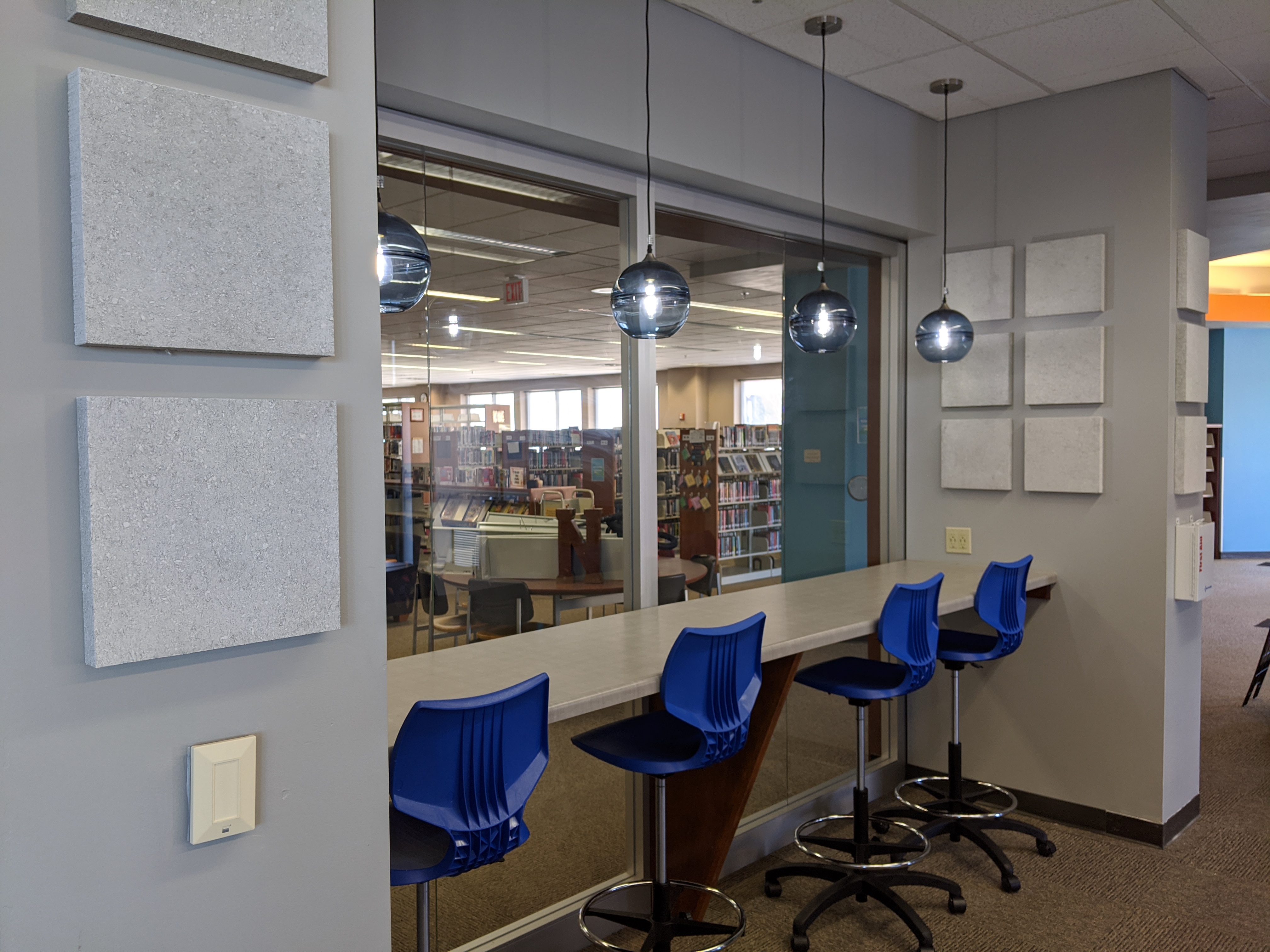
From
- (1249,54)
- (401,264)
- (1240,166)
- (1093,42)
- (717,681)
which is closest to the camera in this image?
(401,264)

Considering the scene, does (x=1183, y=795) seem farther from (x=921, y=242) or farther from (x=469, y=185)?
(x=469, y=185)

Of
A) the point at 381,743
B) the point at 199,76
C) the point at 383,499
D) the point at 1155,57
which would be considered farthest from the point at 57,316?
the point at 1155,57

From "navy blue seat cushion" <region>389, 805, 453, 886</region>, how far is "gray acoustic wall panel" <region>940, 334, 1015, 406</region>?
3178 mm

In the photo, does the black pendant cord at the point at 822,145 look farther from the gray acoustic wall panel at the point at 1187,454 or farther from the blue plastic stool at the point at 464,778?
the blue plastic stool at the point at 464,778

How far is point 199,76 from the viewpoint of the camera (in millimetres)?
1166

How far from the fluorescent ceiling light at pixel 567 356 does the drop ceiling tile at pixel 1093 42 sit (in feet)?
6.02

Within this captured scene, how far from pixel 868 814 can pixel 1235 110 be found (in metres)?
3.51

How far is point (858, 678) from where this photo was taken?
3275 millimetres

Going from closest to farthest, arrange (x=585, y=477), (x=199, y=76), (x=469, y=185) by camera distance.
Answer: (x=199, y=76), (x=469, y=185), (x=585, y=477)

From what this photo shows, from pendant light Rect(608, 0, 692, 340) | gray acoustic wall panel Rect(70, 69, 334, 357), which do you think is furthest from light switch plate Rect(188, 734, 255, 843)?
pendant light Rect(608, 0, 692, 340)

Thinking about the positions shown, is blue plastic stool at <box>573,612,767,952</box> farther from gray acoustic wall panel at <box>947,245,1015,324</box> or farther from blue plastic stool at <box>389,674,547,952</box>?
gray acoustic wall panel at <box>947,245,1015,324</box>

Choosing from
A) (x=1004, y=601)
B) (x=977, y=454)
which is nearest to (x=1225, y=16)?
(x=977, y=454)

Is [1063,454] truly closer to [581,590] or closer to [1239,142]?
[1239,142]

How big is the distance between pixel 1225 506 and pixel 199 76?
46.0 feet
